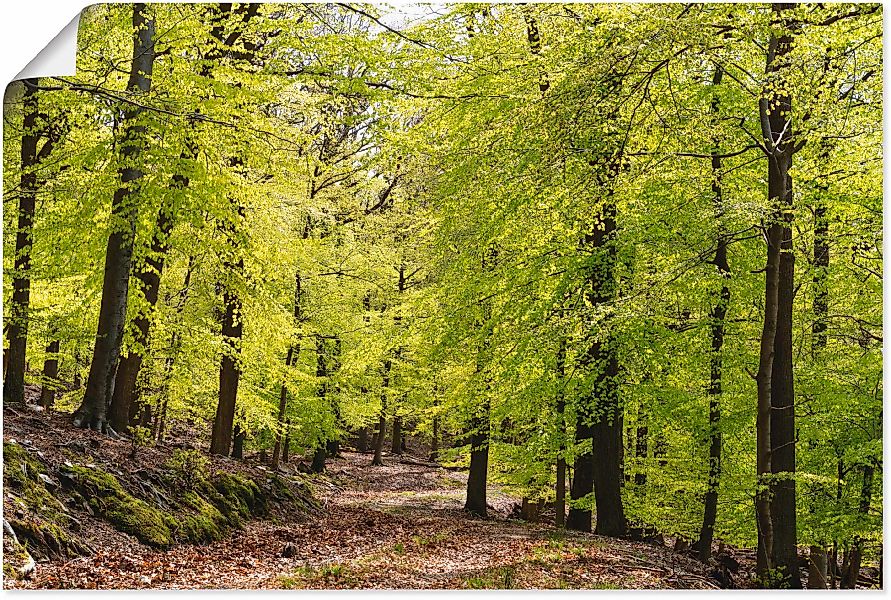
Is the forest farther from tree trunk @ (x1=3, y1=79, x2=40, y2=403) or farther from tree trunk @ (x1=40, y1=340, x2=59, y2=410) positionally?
tree trunk @ (x1=40, y1=340, x2=59, y2=410)

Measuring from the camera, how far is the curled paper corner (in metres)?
5.38

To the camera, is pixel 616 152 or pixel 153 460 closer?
pixel 616 152

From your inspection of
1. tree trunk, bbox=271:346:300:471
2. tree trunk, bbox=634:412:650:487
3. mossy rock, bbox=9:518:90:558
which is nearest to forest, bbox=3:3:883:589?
mossy rock, bbox=9:518:90:558

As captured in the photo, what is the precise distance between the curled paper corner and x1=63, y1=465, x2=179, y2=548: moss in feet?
9.37

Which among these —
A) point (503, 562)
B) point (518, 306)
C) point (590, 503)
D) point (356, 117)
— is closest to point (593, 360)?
point (518, 306)

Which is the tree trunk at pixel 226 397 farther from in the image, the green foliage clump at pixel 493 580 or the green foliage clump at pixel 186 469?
the green foliage clump at pixel 493 580

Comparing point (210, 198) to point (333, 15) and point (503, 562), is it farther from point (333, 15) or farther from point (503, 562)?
point (503, 562)

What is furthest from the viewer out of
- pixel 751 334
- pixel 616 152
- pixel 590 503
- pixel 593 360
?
pixel 590 503

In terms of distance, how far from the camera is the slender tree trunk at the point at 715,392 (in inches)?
293

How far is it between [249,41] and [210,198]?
5.01 ft

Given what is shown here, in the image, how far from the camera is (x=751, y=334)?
7508 mm

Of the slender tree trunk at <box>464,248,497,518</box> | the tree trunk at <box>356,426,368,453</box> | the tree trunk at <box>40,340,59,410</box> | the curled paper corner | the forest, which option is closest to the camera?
the curled paper corner

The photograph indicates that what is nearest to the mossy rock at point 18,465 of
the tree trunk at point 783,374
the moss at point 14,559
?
the moss at point 14,559

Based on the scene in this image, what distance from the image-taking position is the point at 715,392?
27.1 ft
